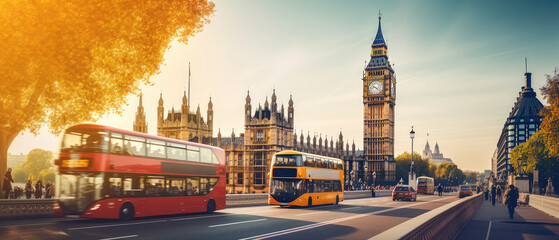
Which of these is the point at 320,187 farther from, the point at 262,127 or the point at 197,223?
the point at 262,127

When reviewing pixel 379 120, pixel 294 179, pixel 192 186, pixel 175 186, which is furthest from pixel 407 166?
pixel 175 186

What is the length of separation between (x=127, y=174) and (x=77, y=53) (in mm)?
4975

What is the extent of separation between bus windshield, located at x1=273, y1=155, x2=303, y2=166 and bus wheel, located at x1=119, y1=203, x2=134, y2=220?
1253 cm

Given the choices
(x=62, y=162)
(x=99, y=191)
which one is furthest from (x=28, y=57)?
(x=99, y=191)

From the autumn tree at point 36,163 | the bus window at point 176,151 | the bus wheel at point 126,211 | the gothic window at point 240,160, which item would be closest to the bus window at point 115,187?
the bus wheel at point 126,211

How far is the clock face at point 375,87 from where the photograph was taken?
467 feet

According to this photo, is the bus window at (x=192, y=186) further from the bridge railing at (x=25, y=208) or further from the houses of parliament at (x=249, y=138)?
the houses of parliament at (x=249, y=138)

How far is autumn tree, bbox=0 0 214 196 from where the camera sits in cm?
1702

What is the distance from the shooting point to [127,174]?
1873 cm

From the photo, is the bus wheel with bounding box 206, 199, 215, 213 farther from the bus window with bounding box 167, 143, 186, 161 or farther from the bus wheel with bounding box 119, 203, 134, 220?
the bus wheel with bounding box 119, 203, 134, 220

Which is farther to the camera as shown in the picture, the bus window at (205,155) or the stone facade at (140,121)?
the stone facade at (140,121)

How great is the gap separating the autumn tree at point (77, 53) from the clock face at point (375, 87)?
12481 cm

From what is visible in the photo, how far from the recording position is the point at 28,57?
57.1 ft

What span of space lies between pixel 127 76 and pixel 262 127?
81387 millimetres
